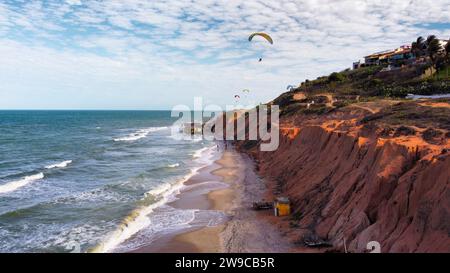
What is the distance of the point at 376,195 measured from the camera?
1448cm

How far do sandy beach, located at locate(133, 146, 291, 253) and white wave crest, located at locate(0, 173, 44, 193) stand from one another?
13.4 m

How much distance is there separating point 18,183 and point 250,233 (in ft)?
75.3

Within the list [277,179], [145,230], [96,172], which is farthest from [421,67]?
[145,230]

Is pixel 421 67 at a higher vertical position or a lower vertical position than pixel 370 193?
higher

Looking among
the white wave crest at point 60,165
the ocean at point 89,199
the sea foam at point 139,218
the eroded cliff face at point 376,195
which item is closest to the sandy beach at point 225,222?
the sea foam at point 139,218

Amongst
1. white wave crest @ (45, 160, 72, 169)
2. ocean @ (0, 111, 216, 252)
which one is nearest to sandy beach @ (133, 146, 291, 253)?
ocean @ (0, 111, 216, 252)

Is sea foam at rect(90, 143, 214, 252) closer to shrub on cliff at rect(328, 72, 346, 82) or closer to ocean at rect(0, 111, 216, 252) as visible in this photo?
ocean at rect(0, 111, 216, 252)

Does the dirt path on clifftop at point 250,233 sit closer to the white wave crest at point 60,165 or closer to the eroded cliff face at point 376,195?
the eroded cliff face at point 376,195

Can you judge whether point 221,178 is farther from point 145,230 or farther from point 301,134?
point 145,230

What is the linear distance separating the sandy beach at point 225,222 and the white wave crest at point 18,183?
1340 centimetres

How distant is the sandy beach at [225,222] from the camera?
1728cm
